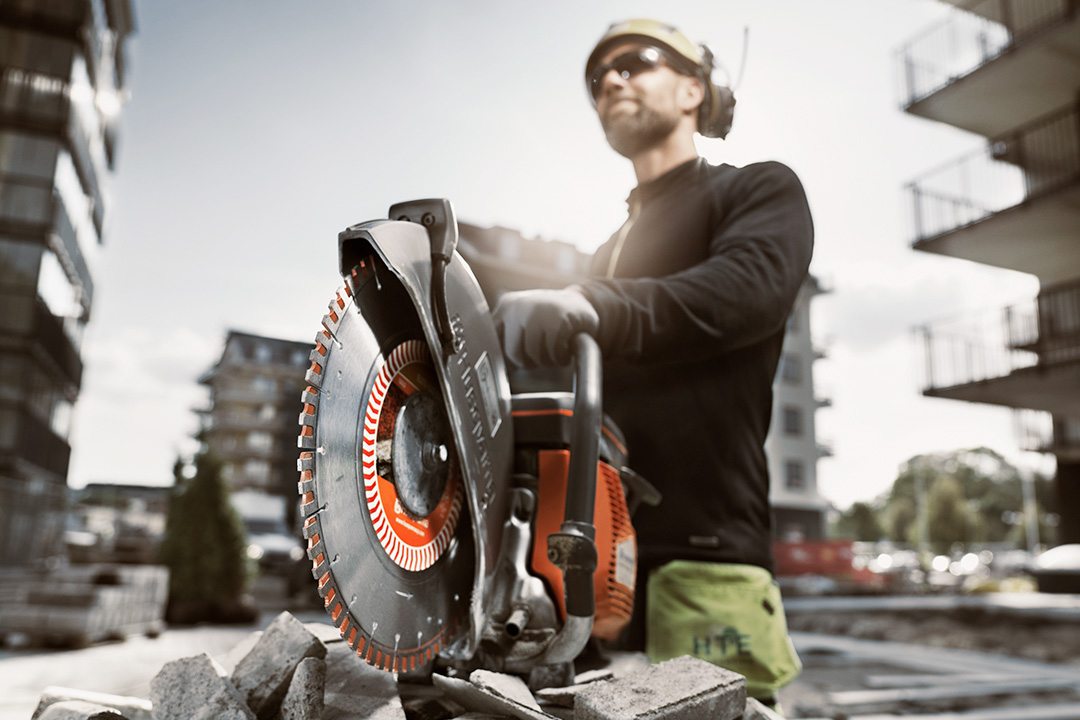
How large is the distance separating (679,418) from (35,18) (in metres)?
16.7

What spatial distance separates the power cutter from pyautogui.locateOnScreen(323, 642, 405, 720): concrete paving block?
8 cm

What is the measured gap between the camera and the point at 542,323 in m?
1.11

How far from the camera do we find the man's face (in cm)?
153

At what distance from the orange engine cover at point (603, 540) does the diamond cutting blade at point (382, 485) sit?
0.12 m

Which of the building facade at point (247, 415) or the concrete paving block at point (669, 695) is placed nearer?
the concrete paving block at point (669, 695)

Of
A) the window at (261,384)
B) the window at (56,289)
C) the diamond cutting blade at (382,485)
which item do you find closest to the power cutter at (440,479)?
the diamond cutting blade at (382,485)

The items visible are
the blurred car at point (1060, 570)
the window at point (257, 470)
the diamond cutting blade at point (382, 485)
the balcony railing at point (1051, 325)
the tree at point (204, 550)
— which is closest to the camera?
the diamond cutting blade at point (382, 485)

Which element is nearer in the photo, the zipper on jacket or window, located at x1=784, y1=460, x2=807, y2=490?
the zipper on jacket

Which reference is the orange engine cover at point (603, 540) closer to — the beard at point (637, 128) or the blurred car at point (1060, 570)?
the beard at point (637, 128)

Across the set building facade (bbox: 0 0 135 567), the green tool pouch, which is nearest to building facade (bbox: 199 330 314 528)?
building facade (bbox: 0 0 135 567)

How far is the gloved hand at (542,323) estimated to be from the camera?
1103mm

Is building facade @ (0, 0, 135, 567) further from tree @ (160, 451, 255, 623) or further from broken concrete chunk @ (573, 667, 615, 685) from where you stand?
broken concrete chunk @ (573, 667, 615, 685)

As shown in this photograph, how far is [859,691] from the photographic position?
4328 millimetres

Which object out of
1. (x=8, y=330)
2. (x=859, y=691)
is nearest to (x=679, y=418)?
(x=859, y=691)
